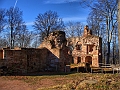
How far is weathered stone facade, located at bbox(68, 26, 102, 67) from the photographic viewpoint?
31969mm

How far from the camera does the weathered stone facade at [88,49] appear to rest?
32.0m

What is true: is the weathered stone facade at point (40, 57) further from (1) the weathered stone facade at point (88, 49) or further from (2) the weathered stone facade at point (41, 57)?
(1) the weathered stone facade at point (88, 49)

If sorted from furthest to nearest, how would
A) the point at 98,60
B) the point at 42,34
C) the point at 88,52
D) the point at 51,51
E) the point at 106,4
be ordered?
the point at 42,34
the point at 88,52
the point at 98,60
the point at 106,4
the point at 51,51

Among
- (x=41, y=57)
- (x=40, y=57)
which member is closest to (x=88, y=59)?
(x=41, y=57)

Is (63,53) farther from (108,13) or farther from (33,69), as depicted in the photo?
(108,13)

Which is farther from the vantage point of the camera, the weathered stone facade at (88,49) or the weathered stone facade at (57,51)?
the weathered stone facade at (88,49)

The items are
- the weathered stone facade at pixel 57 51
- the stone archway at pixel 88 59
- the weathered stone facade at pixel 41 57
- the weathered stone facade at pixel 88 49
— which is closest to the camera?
the weathered stone facade at pixel 41 57

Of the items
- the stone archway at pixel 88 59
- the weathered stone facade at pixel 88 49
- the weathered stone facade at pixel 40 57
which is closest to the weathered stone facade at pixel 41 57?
the weathered stone facade at pixel 40 57

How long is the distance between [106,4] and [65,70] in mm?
13059

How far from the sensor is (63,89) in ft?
28.0

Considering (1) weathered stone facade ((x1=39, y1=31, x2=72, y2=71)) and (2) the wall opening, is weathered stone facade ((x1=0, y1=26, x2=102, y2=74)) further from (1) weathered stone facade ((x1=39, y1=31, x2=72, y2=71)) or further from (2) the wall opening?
(2) the wall opening

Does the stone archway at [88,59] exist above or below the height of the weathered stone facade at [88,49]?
below

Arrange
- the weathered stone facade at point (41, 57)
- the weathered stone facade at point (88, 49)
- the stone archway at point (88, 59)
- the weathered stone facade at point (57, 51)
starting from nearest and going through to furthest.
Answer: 1. the weathered stone facade at point (41, 57)
2. the weathered stone facade at point (57, 51)
3. the weathered stone facade at point (88, 49)
4. the stone archway at point (88, 59)

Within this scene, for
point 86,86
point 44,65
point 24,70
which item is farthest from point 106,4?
point 86,86
